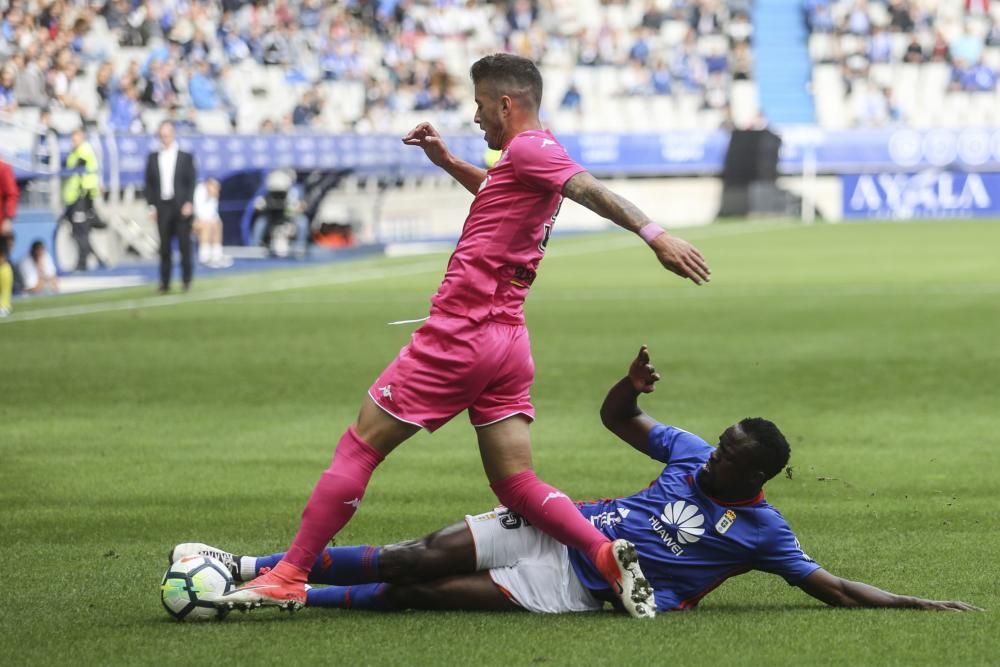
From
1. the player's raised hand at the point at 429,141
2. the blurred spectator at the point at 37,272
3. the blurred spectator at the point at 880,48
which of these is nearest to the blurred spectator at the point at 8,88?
the blurred spectator at the point at 37,272

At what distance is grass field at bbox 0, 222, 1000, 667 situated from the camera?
582 centimetres

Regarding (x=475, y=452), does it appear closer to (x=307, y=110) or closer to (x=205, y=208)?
(x=205, y=208)

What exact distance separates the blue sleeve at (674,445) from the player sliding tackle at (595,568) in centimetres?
2

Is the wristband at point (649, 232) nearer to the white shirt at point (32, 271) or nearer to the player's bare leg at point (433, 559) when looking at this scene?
the player's bare leg at point (433, 559)

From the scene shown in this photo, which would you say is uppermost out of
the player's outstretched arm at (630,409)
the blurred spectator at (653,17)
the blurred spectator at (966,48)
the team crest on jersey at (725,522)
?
the blurred spectator at (653,17)

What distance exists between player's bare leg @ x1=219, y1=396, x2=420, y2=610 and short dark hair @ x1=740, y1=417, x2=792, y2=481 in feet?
3.98

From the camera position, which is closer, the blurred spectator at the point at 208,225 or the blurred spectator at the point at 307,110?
the blurred spectator at the point at 208,225

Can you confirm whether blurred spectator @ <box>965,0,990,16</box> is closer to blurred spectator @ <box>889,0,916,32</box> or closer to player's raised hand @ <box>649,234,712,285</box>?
blurred spectator @ <box>889,0,916,32</box>

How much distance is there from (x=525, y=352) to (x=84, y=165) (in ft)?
74.9

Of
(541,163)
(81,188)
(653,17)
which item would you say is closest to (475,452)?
(541,163)

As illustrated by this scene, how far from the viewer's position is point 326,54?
44.6 m

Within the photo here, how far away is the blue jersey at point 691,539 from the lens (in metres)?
6.15

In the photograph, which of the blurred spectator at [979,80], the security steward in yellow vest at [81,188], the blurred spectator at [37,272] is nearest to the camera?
the blurred spectator at [37,272]

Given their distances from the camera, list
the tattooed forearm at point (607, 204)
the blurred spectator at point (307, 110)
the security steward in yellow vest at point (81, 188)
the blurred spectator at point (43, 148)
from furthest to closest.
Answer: the blurred spectator at point (307, 110) → the security steward in yellow vest at point (81, 188) → the blurred spectator at point (43, 148) → the tattooed forearm at point (607, 204)
